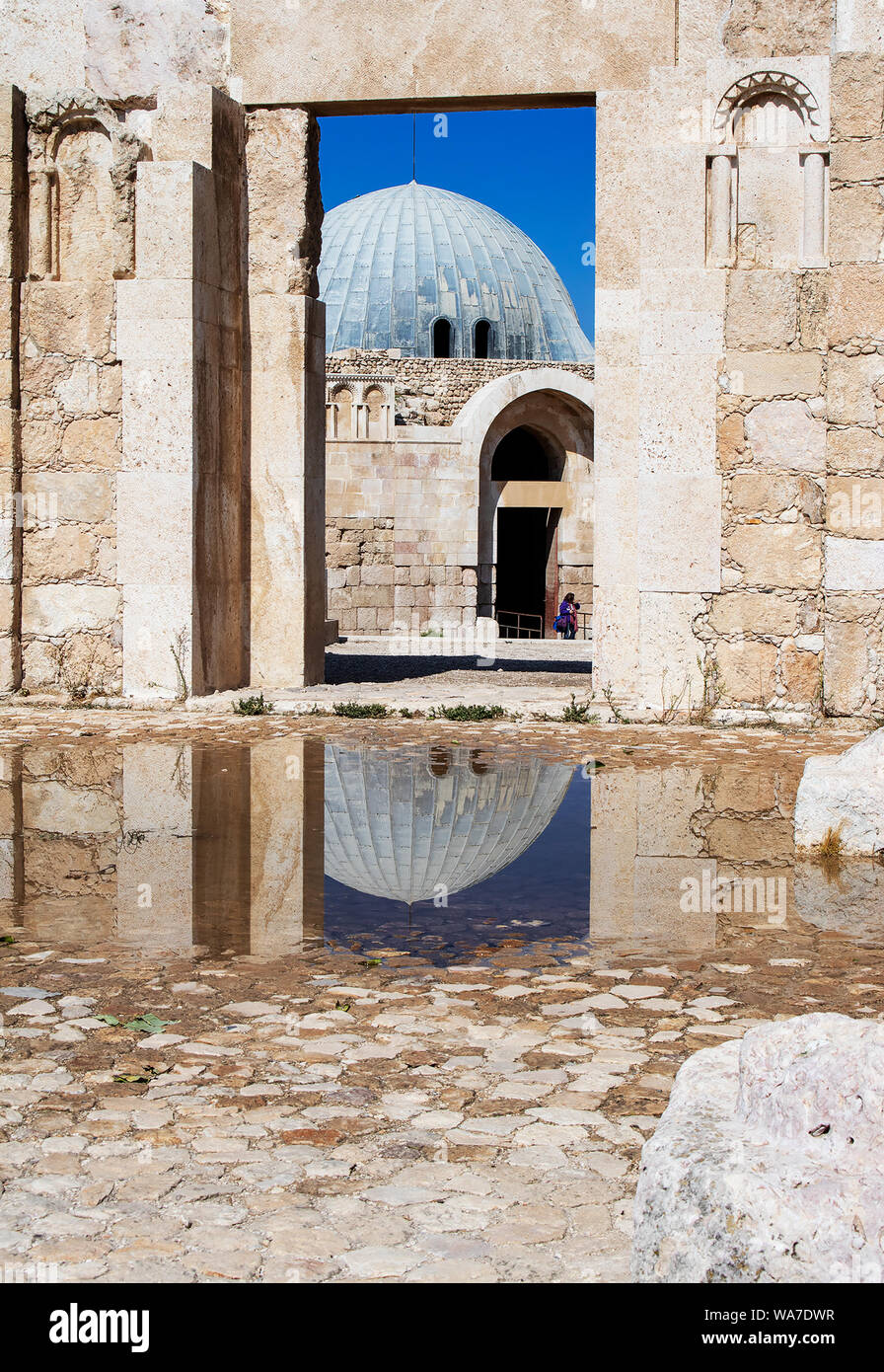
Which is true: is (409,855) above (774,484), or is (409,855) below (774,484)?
below

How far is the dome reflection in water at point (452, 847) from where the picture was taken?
4.86m

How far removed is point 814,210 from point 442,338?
29960 mm

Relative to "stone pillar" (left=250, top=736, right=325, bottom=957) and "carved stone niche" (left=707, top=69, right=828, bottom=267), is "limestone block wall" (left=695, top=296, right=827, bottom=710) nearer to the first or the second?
"carved stone niche" (left=707, top=69, right=828, bottom=267)

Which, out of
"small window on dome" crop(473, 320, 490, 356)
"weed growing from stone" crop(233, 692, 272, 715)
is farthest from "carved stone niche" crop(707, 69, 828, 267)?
"small window on dome" crop(473, 320, 490, 356)

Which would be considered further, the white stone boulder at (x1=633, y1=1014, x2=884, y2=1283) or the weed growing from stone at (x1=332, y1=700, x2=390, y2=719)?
the weed growing from stone at (x1=332, y1=700, x2=390, y2=719)

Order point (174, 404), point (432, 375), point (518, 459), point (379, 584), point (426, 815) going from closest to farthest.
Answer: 1. point (426, 815)
2. point (174, 404)
3. point (379, 584)
4. point (432, 375)
5. point (518, 459)

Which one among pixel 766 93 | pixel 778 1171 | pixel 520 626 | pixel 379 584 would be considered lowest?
pixel 778 1171

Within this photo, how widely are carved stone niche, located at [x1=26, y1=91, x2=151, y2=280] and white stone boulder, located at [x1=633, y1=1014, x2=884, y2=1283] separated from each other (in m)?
9.09

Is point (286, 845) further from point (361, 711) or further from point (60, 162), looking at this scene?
point (60, 162)

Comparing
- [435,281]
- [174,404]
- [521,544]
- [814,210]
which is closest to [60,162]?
[174,404]

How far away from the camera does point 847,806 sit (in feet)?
19.3

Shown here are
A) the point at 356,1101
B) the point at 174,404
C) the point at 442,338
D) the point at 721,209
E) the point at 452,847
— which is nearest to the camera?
the point at 356,1101

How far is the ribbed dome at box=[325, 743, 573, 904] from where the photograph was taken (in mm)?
5586

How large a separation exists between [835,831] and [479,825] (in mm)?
1524
